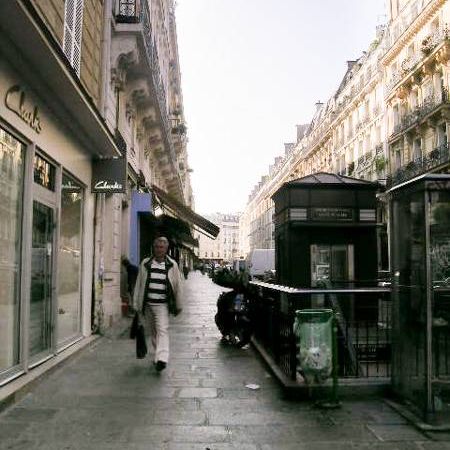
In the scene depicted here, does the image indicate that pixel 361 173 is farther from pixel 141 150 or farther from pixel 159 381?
pixel 159 381

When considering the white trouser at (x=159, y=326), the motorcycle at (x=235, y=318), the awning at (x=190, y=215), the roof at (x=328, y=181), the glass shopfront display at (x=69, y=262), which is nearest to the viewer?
the white trouser at (x=159, y=326)

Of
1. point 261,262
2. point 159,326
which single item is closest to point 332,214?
point 159,326

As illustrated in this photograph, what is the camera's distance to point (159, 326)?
744cm

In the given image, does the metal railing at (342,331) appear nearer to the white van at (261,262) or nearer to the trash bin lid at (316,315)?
→ the trash bin lid at (316,315)

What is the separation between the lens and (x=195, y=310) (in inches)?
699

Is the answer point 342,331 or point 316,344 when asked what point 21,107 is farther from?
point 342,331

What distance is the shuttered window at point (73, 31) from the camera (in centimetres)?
872

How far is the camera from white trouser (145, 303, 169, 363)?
23.9 ft

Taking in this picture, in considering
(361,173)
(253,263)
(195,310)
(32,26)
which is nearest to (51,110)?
(32,26)

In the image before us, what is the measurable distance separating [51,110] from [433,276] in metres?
5.23

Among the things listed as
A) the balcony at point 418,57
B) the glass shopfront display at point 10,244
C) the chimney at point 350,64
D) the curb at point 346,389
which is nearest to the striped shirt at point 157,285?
the glass shopfront display at point 10,244

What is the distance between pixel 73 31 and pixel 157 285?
4.52 metres

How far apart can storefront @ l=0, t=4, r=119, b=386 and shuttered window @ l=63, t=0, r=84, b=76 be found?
3.91 feet

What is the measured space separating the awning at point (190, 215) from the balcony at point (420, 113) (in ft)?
66.2
